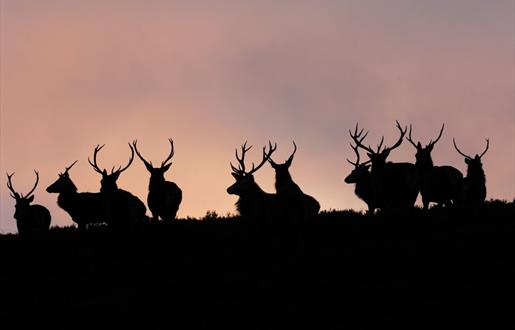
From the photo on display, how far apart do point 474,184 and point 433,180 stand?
1159 millimetres

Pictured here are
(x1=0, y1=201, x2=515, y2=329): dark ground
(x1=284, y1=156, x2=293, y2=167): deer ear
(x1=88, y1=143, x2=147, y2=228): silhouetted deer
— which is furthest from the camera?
(x1=88, y1=143, x2=147, y2=228): silhouetted deer

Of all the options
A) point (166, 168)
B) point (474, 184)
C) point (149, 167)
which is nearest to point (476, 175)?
point (474, 184)

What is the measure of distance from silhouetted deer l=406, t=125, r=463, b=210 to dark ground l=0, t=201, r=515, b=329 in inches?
64.1

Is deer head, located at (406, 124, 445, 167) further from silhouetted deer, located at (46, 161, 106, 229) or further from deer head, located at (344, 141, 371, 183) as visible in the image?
silhouetted deer, located at (46, 161, 106, 229)

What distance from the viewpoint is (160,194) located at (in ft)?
78.4

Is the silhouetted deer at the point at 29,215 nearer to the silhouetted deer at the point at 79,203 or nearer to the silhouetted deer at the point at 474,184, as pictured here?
the silhouetted deer at the point at 79,203

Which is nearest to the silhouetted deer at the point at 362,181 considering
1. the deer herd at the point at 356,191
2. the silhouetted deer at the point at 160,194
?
the deer herd at the point at 356,191

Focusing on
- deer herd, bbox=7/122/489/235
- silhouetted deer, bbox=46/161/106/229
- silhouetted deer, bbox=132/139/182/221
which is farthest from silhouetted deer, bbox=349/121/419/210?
silhouetted deer, bbox=46/161/106/229

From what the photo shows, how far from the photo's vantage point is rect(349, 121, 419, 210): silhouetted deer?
23.4 meters

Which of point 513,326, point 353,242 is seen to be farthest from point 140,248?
point 513,326

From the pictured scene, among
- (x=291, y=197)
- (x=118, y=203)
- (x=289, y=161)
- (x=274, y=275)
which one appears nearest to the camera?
(x=274, y=275)

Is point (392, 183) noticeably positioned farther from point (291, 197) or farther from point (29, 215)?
point (29, 215)

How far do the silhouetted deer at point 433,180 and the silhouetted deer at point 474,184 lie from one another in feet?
1.28

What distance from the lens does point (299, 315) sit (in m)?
13.7
